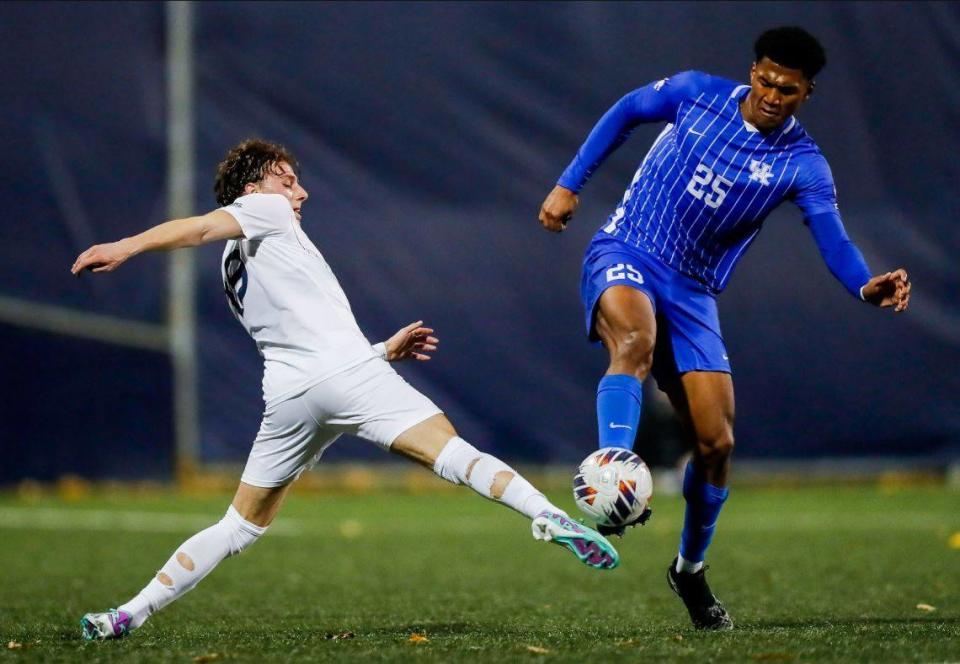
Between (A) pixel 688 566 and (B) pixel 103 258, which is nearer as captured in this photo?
(B) pixel 103 258

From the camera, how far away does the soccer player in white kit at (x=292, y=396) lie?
14.6 feet

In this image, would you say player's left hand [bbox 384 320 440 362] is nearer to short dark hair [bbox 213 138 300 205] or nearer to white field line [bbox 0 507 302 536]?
short dark hair [bbox 213 138 300 205]

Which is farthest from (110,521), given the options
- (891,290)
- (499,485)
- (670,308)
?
(891,290)

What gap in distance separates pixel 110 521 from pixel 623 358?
21.5ft

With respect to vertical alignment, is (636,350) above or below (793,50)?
below

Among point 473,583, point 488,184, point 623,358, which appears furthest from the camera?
point 488,184

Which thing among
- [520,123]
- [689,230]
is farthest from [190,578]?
[520,123]

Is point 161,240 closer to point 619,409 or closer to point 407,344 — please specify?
point 407,344

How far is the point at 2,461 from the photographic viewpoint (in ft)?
38.0

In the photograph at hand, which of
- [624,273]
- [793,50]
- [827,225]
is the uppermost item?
[793,50]

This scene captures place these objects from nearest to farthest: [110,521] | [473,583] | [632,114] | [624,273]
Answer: [624,273] < [632,114] < [473,583] < [110,521]

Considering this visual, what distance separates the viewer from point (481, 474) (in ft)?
14.4

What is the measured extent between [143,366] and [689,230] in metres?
7.90

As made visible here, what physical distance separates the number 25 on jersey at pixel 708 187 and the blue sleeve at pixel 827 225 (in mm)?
261
